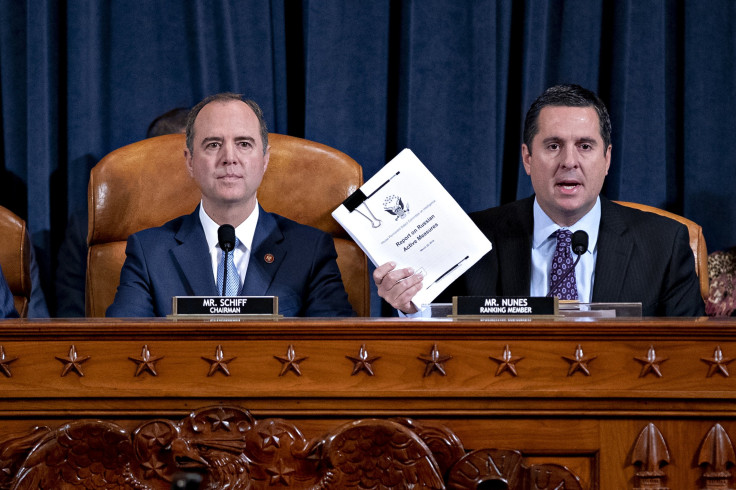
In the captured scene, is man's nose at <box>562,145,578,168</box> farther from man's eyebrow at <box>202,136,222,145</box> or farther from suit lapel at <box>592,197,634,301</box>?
man's eyebrow at <box>202,136,222,145</box>

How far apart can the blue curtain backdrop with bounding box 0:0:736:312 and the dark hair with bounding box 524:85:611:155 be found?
25.0 inches

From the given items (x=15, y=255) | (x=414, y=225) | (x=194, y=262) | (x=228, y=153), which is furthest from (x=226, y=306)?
(x=15, y=255)

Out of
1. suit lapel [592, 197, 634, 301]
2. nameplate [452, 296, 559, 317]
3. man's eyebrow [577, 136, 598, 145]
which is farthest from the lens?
man's eyebrow [577, 136, 598, 145]

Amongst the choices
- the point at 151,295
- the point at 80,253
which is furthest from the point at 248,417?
the point at 80,253

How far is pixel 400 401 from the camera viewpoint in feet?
4.06

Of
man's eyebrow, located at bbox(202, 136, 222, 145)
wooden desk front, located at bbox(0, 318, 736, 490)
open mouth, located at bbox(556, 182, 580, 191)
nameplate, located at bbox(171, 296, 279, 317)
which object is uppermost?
man's eyebrow, located at bbox(202, 136, 222, 145)

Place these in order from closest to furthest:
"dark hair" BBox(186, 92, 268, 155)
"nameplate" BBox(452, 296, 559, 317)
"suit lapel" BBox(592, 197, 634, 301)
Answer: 1. "nameplate" BBox(452, 296, 559, 317)
2. "suit lapel" BBox(592, 197, 634, 301)
3. "dark hair" BBox(186, 92, 268, 155)

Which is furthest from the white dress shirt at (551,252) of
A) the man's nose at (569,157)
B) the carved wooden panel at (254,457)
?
the carved wooden panel at (254,457)

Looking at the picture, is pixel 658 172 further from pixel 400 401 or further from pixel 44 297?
pixel 44 297

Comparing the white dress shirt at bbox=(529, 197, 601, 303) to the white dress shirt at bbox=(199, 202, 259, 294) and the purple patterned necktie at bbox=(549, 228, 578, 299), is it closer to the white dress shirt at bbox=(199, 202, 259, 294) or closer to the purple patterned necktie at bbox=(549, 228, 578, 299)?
the purple patterned necktie at bbox=(549, 228, 578, 299)

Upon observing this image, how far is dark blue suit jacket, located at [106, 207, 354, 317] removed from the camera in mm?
2043

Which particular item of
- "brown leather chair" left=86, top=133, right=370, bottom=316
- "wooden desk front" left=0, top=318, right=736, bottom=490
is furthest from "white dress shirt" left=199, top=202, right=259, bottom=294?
"wooden desk front" left=0, top=318, right=736, bottom=490

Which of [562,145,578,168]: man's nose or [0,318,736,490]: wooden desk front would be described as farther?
[562,145,578,168]: man's nose

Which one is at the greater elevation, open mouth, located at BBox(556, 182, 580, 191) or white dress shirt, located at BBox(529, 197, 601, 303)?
open mouth, located at BBox(556, 182, 580, 191)
